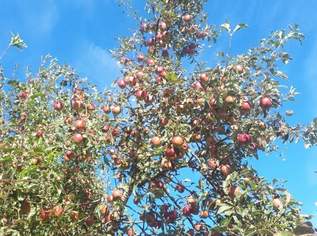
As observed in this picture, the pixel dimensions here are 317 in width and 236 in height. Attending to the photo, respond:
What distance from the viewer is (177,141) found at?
6371 millimetres

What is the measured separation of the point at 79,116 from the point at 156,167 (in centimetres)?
113

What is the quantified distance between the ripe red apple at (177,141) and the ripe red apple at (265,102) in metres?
1.10

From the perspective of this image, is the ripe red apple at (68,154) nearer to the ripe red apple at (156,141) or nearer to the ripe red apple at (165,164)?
the ripe red apple at (156,141)

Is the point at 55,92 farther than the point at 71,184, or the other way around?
the point at 55,92

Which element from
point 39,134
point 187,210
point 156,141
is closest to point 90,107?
point 39,134

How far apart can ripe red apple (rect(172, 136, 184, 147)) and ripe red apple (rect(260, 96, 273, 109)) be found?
1.10m

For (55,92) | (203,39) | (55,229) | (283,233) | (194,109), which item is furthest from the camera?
(203,39)

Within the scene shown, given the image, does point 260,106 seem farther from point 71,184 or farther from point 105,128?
point 71,184

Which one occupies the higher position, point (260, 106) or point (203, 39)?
point (203, 39)

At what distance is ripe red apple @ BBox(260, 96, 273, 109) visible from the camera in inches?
264

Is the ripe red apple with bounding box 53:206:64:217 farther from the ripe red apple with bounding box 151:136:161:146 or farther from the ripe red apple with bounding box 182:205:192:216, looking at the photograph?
the ripe red apple with bounding box 182:205:192:216

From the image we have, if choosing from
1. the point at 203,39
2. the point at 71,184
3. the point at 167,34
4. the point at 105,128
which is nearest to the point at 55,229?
the point at 71,184

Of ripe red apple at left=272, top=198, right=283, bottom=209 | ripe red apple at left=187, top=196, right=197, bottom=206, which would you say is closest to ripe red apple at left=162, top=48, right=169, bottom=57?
Answer: ripe red apple at left=187, top=196, right=197, bottom=206

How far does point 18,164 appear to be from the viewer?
17.8 ft
